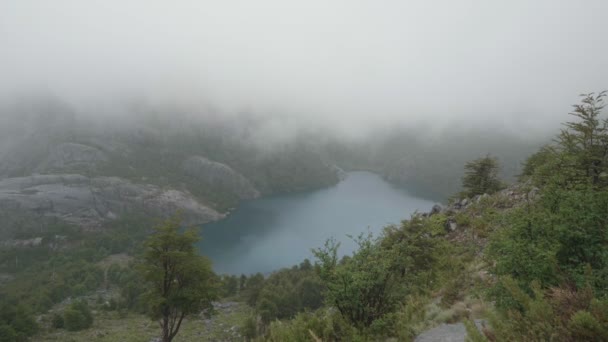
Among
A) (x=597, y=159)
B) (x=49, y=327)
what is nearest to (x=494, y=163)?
(x=597, y=159)

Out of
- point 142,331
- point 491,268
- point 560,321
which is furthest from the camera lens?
point 142,331

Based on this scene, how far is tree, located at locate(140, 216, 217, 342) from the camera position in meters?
20.7

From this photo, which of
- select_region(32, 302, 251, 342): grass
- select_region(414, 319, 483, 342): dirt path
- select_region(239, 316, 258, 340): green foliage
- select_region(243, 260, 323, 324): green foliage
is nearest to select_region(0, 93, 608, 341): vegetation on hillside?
select_region(414, 319, 483, 342): dirt path

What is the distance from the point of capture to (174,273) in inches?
834

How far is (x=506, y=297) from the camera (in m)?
6.11

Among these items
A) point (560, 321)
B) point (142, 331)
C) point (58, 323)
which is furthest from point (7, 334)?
point (560, 321)

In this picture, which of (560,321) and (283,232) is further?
(283,232)

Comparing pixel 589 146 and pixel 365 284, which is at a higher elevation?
pixel 589 146

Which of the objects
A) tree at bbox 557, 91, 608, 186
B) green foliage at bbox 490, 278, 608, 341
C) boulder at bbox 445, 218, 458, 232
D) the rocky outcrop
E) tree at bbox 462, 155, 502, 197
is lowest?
green foliage at bbox 490, 278, 608, 341

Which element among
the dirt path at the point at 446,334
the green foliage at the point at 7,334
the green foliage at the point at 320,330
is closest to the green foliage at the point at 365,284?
the green foliage at the point at 320,330

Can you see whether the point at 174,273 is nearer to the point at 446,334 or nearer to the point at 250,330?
the point at 446,334

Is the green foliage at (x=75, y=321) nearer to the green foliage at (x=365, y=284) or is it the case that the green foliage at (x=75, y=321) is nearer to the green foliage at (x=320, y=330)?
the green foliage at (x=320, y=330)

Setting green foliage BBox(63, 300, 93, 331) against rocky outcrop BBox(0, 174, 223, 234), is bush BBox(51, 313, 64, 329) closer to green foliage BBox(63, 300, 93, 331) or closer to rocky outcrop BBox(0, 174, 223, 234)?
green foliage BBox(63, 300, 93, 331)

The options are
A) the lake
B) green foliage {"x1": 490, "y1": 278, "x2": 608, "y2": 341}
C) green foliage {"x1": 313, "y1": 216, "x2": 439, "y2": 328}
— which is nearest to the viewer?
green foliage {"x1": 490, "y1": 278, "x2": 608, "y2": 341}
